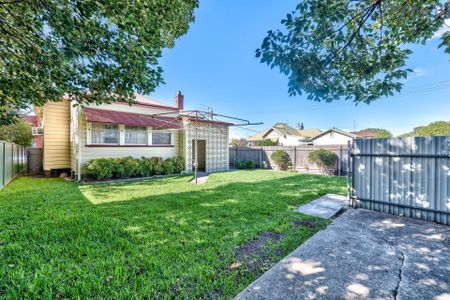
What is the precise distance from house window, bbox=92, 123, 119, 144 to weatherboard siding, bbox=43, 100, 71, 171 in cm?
269

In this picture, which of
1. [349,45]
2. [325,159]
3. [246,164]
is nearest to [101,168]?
[246,164]

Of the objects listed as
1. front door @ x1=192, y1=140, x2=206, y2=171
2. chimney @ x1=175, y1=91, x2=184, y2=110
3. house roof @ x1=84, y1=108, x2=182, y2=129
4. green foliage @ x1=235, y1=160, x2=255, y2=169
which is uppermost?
chimney @ x1=175, y1=91, x2=184, y2=110

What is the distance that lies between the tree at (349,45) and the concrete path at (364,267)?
105 inches

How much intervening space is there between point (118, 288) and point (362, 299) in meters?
2.70

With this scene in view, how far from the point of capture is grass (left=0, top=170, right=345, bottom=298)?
2.54 metres

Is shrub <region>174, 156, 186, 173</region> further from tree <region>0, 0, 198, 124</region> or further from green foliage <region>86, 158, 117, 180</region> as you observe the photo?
tree <region>0, 0, 198, 124</region>

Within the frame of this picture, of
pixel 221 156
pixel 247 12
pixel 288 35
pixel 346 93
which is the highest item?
pixel 247 12

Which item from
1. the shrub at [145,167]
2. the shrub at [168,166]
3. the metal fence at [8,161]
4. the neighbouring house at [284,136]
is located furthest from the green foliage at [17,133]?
the neighbouring house at [284,136]

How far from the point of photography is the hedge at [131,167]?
10.4m

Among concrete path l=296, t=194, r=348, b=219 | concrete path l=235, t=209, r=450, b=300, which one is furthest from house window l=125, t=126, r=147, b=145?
concrete path l=235, t=209, r=450, b=300

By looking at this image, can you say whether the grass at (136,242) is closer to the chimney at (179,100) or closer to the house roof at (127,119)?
the house roof at (127,119)

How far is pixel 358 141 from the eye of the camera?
19.0 feet

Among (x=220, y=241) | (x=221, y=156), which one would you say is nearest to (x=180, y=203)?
(x=220, y=241)

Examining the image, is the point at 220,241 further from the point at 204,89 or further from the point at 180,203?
the point at 204,89
